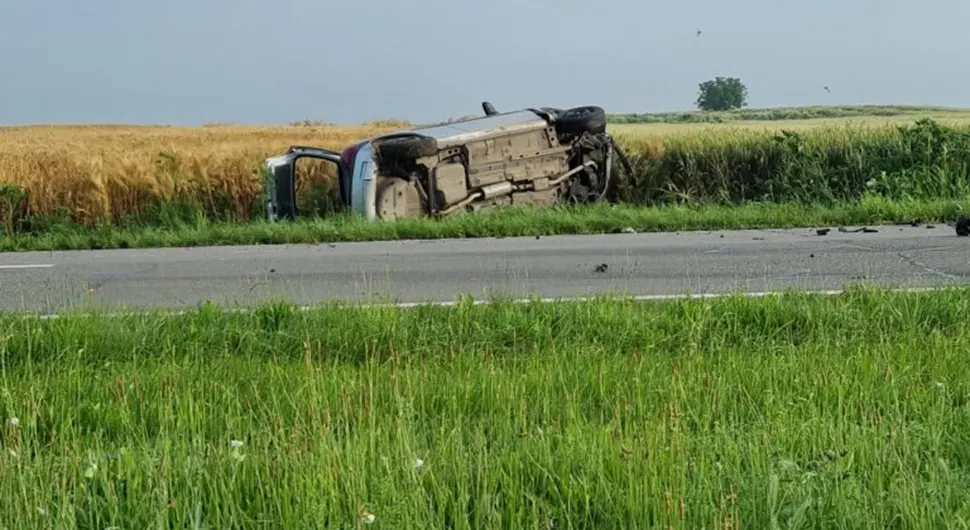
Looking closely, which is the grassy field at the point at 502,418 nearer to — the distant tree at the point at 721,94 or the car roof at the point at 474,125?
the car roof at the point at 474,125

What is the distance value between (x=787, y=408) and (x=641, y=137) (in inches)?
655

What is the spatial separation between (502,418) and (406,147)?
426 inches

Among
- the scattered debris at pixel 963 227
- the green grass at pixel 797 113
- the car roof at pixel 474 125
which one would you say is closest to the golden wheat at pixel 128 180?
the car roof at pixel 474 125

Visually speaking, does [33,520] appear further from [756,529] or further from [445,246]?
[445,246]

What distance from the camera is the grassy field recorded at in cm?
338

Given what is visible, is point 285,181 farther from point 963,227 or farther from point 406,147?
point 963,227

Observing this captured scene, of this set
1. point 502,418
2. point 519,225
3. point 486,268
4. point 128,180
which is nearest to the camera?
point 502,418

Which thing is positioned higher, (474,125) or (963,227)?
(474,125)

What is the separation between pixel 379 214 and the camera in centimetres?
1508

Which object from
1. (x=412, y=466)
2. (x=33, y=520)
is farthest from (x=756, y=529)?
(x=33, y=520)

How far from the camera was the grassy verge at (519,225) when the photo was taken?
45.7 feet

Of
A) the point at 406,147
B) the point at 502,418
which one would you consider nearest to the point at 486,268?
the point at 406,147

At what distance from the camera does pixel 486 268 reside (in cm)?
1069

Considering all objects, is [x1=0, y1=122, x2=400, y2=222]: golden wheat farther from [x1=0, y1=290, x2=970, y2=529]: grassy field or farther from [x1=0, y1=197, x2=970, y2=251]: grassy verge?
[x1=0, y1=290, x2=970, y2=529]: grassy field
